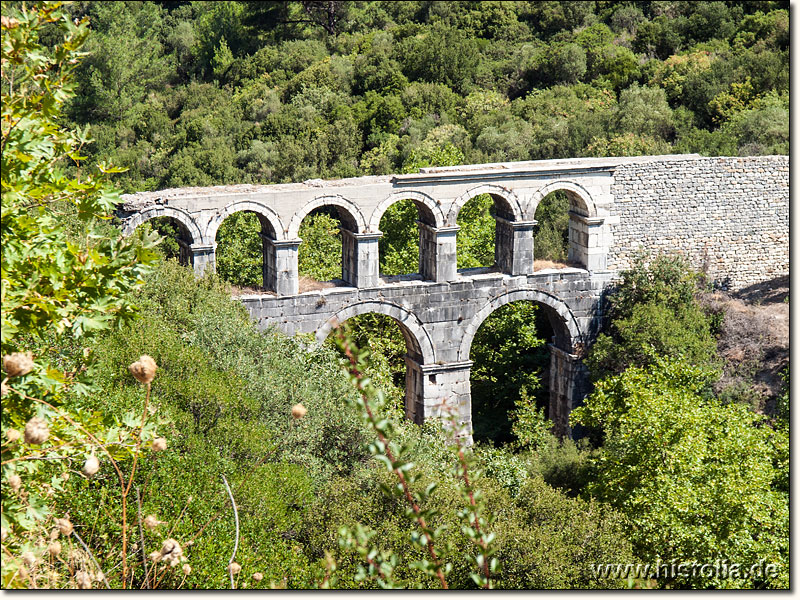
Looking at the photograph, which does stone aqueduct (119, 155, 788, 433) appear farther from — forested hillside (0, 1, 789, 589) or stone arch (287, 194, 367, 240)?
forested hillside (0, 1, 789, 589)

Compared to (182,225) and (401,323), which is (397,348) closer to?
(401,323)

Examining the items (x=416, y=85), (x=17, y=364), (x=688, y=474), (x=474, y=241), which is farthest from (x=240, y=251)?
(x=17, y=364)

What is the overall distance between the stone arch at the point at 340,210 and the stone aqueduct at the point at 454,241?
0.09 ft

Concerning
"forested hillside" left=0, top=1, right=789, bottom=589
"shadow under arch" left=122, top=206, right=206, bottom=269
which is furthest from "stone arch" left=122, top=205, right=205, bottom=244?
"forested hillside" left=0, top=1, right=789, bottom=589

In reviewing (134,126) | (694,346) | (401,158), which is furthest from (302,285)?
(134,126)

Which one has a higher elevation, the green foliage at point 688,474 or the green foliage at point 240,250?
the green foliage at point 240,250

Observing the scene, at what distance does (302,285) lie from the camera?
74.5 ft

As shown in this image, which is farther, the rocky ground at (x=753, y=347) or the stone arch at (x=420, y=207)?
the stone arch at (x=420, y=207)

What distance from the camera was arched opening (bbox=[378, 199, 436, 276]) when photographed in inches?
1147

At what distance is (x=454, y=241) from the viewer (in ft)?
75.3

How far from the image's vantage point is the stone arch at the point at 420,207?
22266 mm

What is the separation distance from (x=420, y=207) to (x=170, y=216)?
5.32m

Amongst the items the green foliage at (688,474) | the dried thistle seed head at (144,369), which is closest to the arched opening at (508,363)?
the green foliage at (688,474)

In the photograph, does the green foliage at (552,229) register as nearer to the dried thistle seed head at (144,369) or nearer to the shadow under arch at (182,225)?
the shadow under arch at (182,225)
